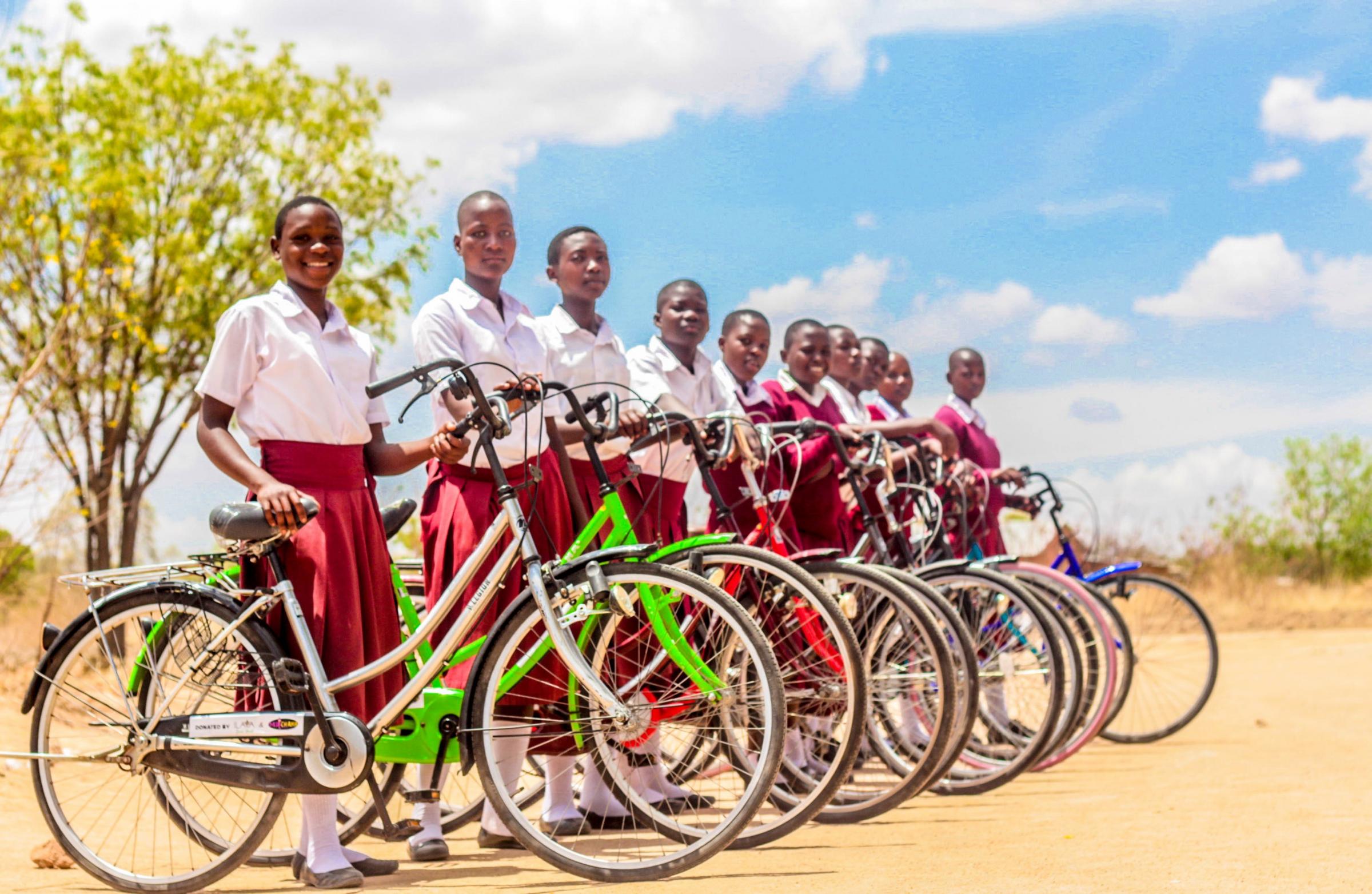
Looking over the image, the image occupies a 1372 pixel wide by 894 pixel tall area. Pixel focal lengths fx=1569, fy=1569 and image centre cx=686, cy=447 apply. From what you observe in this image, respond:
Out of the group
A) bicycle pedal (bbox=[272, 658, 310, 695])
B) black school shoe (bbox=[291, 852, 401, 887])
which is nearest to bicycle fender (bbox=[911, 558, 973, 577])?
black school shoe (bbox=[291, 852, 401, 887])

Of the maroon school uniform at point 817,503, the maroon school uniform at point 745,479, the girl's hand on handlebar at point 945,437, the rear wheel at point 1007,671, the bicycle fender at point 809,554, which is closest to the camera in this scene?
the bicycle fender at point 809,554

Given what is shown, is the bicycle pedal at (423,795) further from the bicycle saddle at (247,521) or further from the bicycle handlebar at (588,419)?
the bicycle handlebar at (588,419)

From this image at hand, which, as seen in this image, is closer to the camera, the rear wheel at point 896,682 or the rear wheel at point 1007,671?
the rear wheel at point 896,682

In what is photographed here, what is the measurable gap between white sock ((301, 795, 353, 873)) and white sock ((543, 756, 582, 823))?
842 millimetres

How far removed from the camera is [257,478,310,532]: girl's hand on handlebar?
4402 millimetres

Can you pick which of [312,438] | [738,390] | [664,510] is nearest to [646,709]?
[312,438]

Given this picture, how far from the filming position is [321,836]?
4703 millimetres

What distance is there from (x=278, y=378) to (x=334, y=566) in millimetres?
586

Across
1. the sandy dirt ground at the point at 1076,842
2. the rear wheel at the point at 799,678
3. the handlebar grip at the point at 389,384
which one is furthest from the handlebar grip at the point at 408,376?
the sandy dirt ground at the point at 1076,842

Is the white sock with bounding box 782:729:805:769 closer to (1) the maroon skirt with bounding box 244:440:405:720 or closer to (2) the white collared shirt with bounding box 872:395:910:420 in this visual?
(1) the maroon skirt with bounding box 244:440:405:720

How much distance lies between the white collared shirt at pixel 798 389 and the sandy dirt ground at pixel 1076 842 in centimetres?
195

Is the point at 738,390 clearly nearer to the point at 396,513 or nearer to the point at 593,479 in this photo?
the point at 593,479

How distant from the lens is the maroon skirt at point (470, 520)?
5176mm

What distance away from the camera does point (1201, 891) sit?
13.5 ft
